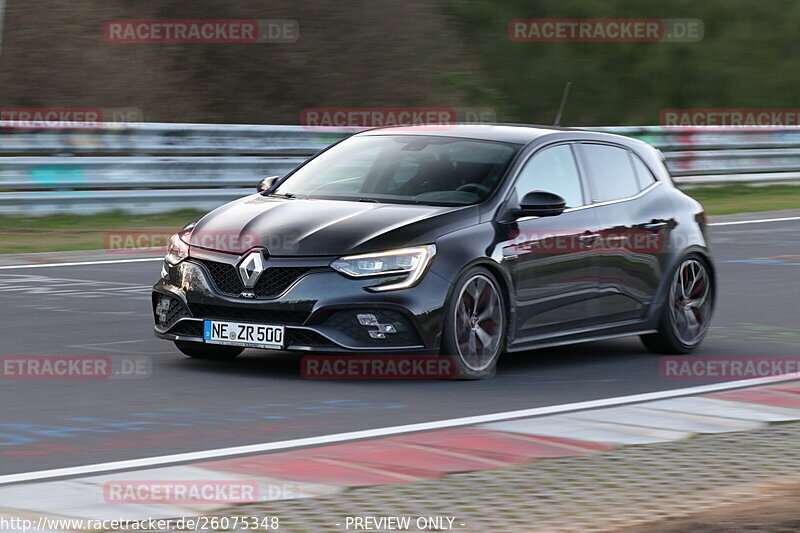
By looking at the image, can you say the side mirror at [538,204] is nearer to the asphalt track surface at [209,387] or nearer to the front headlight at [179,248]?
the asphalt track surface at [209,387]

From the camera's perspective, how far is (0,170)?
735 inches

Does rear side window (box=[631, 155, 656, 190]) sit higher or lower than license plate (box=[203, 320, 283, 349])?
higher

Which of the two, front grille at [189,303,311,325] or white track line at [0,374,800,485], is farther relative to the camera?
front grille at [189,303,311,325]

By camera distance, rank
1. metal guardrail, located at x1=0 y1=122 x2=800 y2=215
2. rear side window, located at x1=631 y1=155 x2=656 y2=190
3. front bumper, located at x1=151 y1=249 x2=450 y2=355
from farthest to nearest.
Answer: metal guardrail, located at x1=0 y1=122 x2=800 y2=215 → rear side window, located at x1=631 y1=155 x2=656 y2=190 → front bumper, located at x1=151 y1=249 x2=450 y2=355

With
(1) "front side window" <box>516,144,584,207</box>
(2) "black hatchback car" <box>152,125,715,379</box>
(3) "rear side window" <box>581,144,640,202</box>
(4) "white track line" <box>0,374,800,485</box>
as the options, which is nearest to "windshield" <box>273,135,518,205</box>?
(2) "black hatchback car" <box>152,125,715,379</box>

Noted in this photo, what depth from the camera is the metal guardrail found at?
751 inches

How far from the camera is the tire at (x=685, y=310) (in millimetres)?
11250

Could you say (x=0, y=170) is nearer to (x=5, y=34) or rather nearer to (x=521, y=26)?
(x=5, y=34)

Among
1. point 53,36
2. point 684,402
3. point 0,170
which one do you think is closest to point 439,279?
point 684,402

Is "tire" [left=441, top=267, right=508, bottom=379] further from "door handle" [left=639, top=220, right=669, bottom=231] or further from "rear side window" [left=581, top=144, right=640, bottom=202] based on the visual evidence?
"door handle" [left=639, top=220, right=669, bottom=231]

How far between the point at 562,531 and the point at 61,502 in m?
1.84

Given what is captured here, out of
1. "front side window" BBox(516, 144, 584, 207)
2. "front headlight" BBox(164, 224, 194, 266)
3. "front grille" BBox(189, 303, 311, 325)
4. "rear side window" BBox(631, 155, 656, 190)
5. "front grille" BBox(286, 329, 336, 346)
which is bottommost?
"front grille" BBox(286, 329, 336, 346)

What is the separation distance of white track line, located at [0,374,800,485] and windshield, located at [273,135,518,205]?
1693mm

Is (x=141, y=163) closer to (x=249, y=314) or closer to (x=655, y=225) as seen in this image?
(x=655, y=225)
